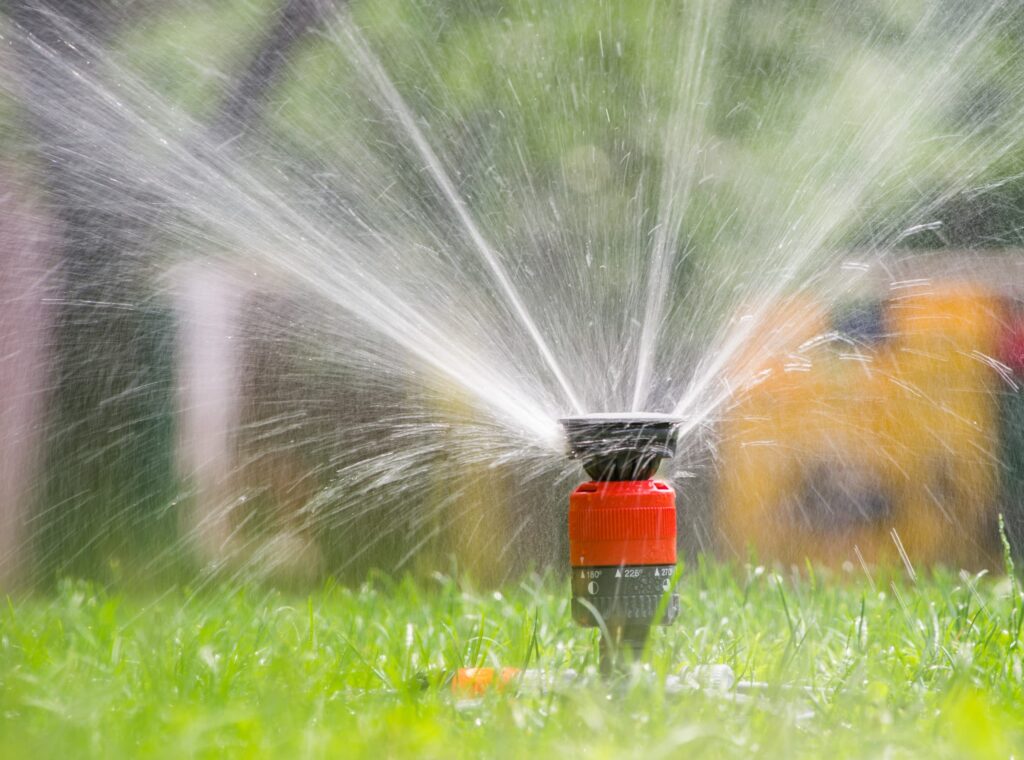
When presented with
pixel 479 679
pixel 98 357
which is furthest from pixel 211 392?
pixel 479 679

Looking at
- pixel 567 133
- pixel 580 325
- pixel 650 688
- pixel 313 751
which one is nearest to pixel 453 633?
pixel 650 688

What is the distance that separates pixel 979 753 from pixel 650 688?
449 millimetres

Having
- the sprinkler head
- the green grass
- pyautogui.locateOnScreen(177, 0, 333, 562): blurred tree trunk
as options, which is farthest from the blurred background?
the sprinkler head

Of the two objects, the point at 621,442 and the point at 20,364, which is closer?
the point at 621,442

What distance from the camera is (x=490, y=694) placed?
169cm

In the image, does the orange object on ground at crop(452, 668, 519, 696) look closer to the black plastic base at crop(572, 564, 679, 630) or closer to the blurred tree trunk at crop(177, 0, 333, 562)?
the black plastic base at crop(572, 564, 679, 630)

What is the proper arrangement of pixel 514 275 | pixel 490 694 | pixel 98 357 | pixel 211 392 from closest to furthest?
pixel 490 694, pixel 514 275, pixel 211 392, pixel 98 357

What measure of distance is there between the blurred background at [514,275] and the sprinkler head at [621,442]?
1843mm

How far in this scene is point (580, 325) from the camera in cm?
361

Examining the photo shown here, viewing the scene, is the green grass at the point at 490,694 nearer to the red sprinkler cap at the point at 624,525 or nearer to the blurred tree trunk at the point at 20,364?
the red sprinkler cap at the point at 624,525

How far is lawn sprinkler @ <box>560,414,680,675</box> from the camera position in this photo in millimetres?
1764

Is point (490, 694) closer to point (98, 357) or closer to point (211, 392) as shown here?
point (211, 392)

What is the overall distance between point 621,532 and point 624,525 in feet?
0.03

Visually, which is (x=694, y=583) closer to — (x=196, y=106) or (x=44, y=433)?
(x=196, y=106)
